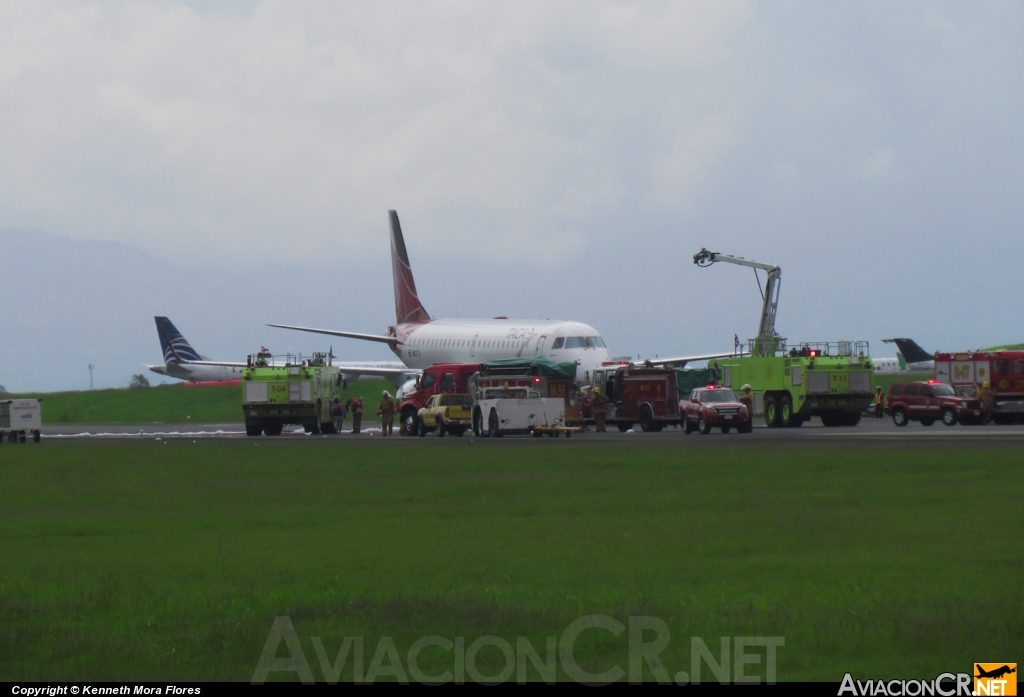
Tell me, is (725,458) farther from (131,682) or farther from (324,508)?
(131,682)

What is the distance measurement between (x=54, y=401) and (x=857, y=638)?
96.0 meters

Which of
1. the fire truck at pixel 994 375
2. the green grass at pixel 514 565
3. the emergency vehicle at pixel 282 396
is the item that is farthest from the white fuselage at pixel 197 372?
the green grass at pixel 514 565

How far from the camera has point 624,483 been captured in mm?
22062

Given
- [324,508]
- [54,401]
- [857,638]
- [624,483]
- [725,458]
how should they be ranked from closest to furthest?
[857,638]
[324,508]
[624,483]
[725,458]
[54,401]

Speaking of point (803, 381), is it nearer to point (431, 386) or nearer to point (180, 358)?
point (431, 386)

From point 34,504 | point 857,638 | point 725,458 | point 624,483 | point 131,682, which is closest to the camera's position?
point 131,682

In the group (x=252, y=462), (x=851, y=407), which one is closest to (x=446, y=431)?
(x=851, y=407)

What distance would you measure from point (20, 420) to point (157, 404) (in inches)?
1879

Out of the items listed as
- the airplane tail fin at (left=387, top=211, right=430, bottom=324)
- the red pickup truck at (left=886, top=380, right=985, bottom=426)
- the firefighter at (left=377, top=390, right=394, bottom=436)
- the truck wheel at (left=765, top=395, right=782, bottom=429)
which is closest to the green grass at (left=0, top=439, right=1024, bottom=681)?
the firefighter at (left=377, top=390, right=394, bottom=436)

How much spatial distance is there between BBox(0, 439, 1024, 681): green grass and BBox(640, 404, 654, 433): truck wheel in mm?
23670

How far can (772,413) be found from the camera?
165ft

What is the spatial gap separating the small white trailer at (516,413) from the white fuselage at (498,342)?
11878 mm

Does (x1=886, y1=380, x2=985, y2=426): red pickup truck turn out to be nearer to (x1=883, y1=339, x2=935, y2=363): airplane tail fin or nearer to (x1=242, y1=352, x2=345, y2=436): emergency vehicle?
(x1=242, y1=352, x2=345, y2=436): emergency vehicle

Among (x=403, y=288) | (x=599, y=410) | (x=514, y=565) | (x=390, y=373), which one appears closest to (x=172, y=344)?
(x=403, y=288)
